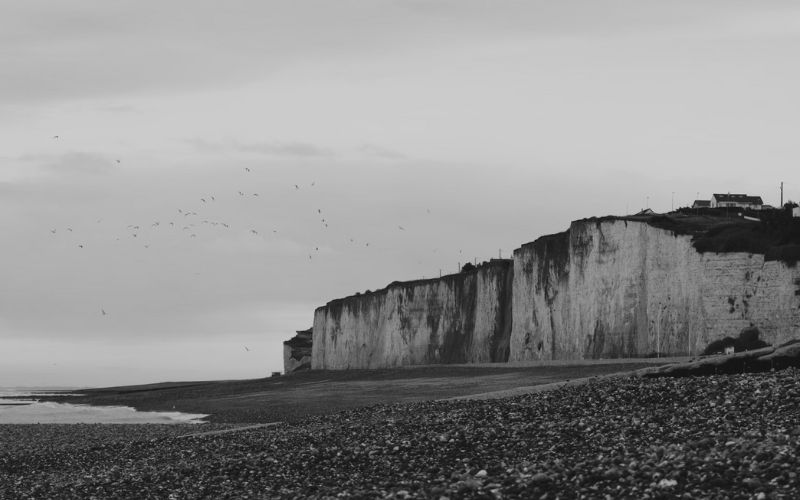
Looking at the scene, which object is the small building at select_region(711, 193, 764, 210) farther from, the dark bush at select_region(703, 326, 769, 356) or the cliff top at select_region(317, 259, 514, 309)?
the dark bush at select_region(703, 326, 769, 356)

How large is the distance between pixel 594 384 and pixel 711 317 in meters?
22.2

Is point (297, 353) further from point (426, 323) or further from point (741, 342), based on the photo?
point (741, 342)

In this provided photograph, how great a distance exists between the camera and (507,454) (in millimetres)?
14266

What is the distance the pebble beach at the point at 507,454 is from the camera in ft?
36.7

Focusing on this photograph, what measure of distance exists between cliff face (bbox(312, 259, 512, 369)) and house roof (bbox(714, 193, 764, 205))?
27347 millimetres

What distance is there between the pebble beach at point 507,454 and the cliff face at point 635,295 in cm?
2160

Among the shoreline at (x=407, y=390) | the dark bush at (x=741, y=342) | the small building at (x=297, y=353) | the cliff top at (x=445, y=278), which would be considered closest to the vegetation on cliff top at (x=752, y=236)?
the dark bush at (x=741, y=342)

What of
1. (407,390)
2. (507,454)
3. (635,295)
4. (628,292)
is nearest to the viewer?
(507,454)

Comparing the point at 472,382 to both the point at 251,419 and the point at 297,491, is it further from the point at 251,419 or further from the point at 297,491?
the point at 297,491

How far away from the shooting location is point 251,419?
34.8 m

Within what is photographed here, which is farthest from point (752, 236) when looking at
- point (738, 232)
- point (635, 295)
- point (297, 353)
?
point (297, 353)

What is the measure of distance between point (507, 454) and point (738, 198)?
78376mm

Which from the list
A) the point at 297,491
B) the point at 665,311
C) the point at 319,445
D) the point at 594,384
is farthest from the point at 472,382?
the point at 297,491

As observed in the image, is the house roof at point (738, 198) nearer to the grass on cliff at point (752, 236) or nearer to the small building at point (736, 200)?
the small building at point (736, 200)
